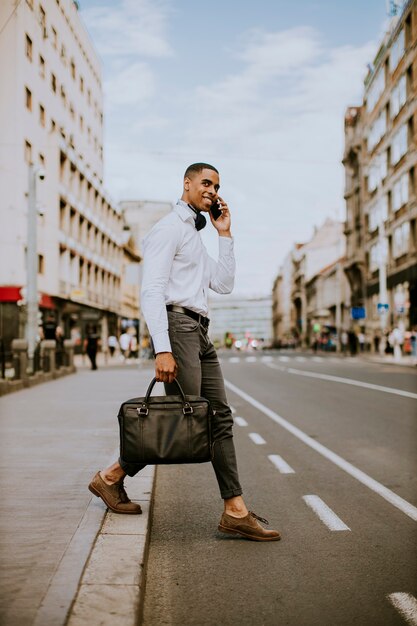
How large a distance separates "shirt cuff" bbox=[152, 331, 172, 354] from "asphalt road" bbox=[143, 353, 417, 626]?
1118mm

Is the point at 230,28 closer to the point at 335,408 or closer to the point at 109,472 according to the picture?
the point at 109,472

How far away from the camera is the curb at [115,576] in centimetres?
306

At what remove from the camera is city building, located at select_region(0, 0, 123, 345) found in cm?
547

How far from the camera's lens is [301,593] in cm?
368

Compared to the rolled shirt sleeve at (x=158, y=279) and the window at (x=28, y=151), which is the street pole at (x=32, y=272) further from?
the rolled shirt sleeve at (x=158, y=279)

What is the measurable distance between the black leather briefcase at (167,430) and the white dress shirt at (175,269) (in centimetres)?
30

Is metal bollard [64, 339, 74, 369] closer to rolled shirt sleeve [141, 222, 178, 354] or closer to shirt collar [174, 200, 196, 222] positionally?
shirt collar [174, 200, 196, 222]

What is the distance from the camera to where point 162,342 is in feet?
13.6

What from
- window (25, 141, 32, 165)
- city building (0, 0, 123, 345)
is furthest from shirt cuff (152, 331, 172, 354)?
window (25, 141, 32, 165)

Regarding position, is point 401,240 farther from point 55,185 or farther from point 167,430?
point 167,430

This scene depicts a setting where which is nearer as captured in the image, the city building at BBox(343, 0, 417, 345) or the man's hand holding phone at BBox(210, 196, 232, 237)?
the man's hand holding phone at BBox(210, 196, 232, 237)

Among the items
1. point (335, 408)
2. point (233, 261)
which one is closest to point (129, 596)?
point (233, 261)

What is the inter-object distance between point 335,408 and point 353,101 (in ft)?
26.4

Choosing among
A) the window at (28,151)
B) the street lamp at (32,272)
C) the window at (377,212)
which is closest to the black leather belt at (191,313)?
the street lamp at (32,272)
